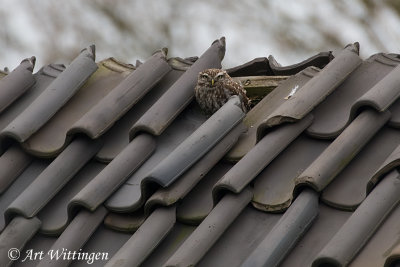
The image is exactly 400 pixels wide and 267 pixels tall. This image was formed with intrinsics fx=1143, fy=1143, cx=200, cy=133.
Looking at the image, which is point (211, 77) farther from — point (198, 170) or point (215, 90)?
point (198, 170)

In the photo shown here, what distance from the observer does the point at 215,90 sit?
→ 5.31m

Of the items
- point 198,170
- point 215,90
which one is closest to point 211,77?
point 215,90

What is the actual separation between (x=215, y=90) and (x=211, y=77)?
121 mm

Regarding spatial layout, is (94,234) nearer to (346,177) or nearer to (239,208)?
(239,208)

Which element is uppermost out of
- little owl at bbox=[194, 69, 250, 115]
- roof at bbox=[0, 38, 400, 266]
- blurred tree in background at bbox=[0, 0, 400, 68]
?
blurred tree in background at bbox=[0, 0, 400, 68]

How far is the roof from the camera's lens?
3.55 metres

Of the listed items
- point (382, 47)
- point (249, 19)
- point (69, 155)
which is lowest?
point (69, 155)

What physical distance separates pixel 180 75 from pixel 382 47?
5.66 m

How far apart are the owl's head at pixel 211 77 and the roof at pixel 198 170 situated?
4cm

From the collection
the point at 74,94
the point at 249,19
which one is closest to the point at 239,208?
the point at 74,94

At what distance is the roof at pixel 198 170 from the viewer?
3.55 metres

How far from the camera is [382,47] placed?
10133 millimetres

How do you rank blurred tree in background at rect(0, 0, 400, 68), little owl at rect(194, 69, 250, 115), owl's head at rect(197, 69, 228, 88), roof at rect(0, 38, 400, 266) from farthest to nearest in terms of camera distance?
1. blurred tree in background at rect(0, 0, 400, 68)
2. owl's head at rect(197, 69, 228, 88)
3. little owl at rect(194, 69, 250, 115)
4. roof at rect(0, 38, 400, 266)

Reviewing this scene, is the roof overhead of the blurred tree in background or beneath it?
beneath
